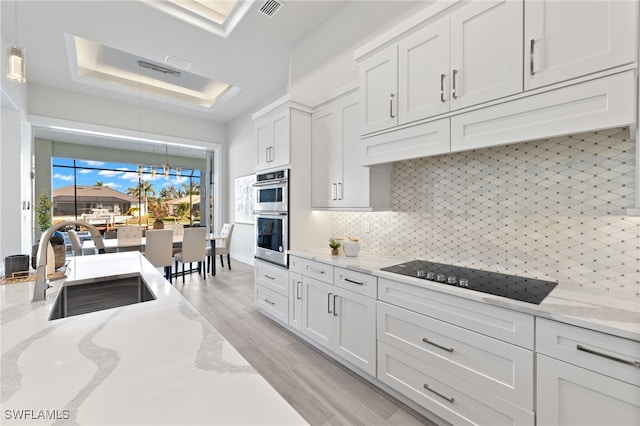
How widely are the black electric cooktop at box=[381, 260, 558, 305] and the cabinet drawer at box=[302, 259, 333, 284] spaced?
1.84 feet

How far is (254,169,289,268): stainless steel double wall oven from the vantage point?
2.93 metres

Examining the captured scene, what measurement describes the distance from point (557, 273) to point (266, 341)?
8.11 feet

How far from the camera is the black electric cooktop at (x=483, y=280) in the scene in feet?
4.78

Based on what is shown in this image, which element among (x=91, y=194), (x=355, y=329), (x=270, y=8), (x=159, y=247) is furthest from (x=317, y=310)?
(x=91, y=194)

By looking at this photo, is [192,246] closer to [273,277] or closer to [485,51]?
[273,277]

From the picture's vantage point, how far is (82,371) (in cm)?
71

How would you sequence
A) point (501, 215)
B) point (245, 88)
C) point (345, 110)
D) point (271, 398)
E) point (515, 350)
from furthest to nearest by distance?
point (245, 88) < point (345, 110) < point (501, 215) < point (515, 350) < point (271, 398)

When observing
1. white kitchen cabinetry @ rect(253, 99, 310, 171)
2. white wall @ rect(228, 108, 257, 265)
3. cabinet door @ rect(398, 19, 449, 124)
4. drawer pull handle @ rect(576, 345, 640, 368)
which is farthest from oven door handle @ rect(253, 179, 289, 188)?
white wall @ rect(228, 108, 257, 265)

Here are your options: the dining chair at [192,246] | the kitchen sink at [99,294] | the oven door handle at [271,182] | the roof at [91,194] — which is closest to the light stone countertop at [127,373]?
the kitchen sink at [99,294]

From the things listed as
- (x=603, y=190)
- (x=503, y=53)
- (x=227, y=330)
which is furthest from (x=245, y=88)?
(x=603, y=190)

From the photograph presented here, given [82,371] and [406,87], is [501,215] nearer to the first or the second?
[406,87]

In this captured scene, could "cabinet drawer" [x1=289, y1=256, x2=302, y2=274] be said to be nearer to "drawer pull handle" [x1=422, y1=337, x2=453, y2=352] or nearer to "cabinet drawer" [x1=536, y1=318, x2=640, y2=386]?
"drawer pull handle" [x1=422, y1=337, x2=453, y2=352]

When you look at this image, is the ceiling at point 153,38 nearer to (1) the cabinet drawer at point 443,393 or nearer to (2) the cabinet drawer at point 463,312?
(2) the cabinet drawer at point 463,312

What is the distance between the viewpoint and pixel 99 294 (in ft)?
5.07
